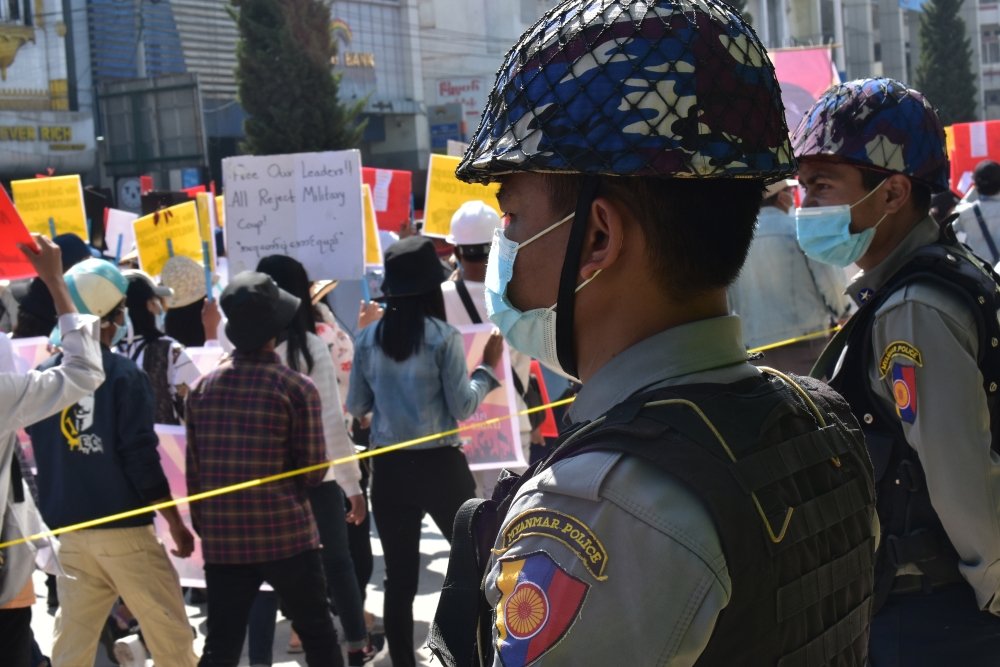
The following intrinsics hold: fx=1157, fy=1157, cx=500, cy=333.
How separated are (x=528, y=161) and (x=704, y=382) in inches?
14.9

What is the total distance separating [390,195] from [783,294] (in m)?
5.45

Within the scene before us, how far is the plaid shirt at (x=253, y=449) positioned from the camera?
4.56m

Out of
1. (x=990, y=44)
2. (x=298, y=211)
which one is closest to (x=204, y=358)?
(x=298, y=211)

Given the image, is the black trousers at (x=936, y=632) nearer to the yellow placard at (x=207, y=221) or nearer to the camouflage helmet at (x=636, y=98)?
the camouflage helmet at (x=636, y=98)


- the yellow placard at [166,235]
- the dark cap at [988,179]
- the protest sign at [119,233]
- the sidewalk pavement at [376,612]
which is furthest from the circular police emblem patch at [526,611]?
the protest sign at [119,233]

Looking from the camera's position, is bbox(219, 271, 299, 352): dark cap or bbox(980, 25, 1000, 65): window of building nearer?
bbox(219, 271, 299, 352): dark cap

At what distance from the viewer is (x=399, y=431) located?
5.29m

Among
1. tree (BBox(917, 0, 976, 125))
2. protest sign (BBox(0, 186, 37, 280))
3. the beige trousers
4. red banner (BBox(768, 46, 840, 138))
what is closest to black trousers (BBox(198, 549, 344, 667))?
the beige trousers

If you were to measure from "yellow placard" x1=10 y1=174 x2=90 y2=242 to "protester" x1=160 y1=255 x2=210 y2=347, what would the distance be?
2227 mm

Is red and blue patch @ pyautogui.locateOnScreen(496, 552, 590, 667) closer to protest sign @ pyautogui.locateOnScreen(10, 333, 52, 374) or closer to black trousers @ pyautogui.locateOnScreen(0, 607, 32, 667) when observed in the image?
black trousers @ pyautogui.locateOnScreen(0, 607, 32, 667)

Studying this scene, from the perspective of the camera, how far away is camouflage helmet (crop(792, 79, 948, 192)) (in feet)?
9.95

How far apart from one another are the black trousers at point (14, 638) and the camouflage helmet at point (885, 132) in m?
3.12

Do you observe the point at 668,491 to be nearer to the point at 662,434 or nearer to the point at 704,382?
the point at 662,434

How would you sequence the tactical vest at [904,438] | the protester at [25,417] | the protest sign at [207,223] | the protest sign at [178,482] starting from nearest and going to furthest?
the tactical vest at [904,438]
the protester at [25,417]
the protest sign at [178,482]
the protest sign at [207,223]
